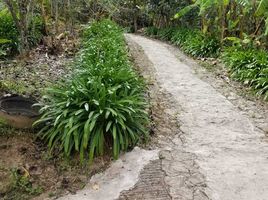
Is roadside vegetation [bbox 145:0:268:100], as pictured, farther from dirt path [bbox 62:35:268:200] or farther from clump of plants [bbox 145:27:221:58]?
dirt path [bbox 62:35:268:200]

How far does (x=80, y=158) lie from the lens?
167 inches

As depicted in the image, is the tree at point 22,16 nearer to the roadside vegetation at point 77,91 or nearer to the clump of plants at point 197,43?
Answer: the roadside vegetation at point 77,91

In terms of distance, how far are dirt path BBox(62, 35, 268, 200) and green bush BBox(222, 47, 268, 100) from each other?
24.1 inches

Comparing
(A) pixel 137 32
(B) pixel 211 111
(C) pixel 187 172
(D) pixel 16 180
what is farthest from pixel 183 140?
(A) pixel 137 32

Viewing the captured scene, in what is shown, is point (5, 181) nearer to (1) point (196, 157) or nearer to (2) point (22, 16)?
(1) point (196, 157)

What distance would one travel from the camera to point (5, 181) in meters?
4.09

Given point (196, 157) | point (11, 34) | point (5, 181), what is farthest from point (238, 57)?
point (5, 181)

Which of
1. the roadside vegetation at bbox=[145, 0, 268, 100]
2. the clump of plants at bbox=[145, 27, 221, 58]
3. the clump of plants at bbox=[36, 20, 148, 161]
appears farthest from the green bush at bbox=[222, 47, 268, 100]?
the clump of plants at bbox=[36, 20, 148, 161]

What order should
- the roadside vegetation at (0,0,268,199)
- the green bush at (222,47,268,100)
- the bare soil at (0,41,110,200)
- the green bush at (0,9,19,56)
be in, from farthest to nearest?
the green bush at (0,9,19,56) → the green bush at (222,47,268,100) → the roadside vegetation at (0,0,268,199) → the bare soil at (0,41,110,200)

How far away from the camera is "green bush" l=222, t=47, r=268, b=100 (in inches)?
283

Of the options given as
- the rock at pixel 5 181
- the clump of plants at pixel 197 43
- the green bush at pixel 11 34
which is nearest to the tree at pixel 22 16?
the green bush at pixel 11 34

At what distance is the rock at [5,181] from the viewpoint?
13.1 feet

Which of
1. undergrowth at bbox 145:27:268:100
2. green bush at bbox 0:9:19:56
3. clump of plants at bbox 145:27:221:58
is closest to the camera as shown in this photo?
undergrowth at bbox 145:27:268:100

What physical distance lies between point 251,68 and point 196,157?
426 cm
